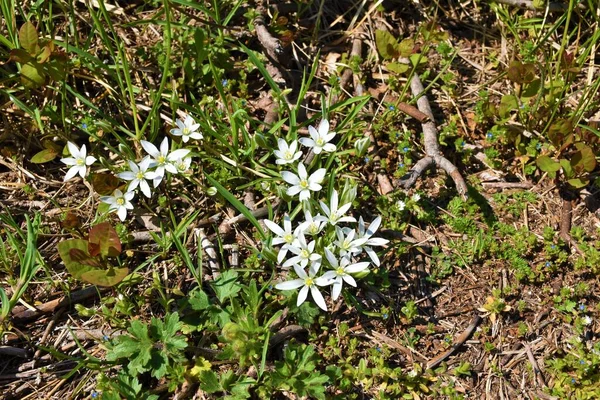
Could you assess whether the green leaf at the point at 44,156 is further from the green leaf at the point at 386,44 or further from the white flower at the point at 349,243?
the green leaf at the point at 386,44

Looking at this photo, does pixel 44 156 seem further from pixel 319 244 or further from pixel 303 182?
pixel 319 244

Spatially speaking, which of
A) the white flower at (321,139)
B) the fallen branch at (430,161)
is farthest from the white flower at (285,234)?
the fallen branch at (430,161)

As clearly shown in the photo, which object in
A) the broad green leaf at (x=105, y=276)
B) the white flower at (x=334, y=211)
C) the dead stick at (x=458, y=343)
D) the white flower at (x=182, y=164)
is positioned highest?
the white flower at (x=182, y=164)

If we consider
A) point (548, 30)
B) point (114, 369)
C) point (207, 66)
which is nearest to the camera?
point (114, 369)

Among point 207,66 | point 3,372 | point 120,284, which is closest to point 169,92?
point 207,66

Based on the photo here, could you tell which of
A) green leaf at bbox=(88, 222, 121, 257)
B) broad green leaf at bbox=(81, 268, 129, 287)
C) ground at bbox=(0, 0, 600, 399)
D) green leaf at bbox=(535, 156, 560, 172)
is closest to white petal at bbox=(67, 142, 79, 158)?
ground at bbox=(0, 0, 600, 399)

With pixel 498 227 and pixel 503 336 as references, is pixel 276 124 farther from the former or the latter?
pixel 503 336
